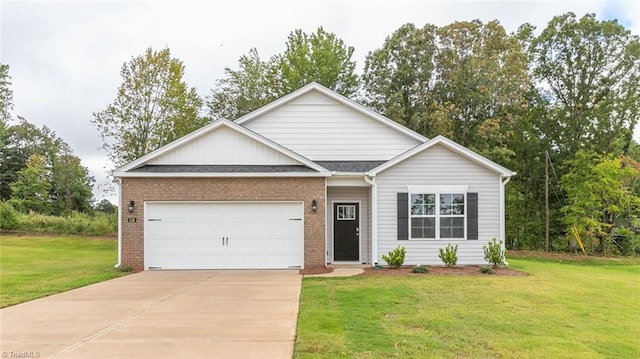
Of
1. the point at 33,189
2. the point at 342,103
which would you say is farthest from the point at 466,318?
the point at 33,189

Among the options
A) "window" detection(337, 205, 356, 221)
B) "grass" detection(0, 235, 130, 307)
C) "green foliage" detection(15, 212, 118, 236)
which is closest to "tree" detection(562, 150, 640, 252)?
"window" detection(337, 205, 356, 221)

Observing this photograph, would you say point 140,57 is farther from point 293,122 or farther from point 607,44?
point 607,44

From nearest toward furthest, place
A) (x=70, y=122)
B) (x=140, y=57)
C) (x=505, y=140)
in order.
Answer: (x=140, y=57) < (x=505, y=140) < (x=70, y=122)

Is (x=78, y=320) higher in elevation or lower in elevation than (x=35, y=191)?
lower

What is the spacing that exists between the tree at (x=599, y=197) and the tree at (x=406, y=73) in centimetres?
890

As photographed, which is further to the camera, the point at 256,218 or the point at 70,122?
the point at 70,122

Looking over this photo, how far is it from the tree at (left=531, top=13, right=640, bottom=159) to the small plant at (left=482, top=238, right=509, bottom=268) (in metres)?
14.6

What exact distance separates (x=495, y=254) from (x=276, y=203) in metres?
6.59

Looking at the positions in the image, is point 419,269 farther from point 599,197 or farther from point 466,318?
point 599,197

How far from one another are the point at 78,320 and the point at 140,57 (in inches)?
775

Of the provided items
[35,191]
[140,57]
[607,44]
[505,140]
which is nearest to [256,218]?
[140,57]

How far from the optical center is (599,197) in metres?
21.2

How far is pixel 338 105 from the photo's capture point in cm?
1647

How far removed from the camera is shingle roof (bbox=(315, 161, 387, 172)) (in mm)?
14805
